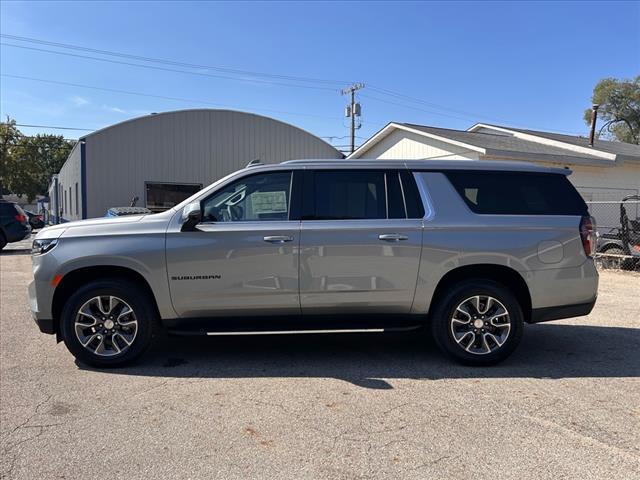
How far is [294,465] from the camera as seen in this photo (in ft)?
10.4

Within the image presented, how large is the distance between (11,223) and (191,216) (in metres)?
16.1

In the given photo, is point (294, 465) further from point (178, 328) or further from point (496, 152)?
point (496, 152)

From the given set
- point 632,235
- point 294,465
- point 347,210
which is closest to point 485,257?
point 347,210

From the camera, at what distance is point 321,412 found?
3932 mm

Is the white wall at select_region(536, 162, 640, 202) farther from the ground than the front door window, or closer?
farther from the ground

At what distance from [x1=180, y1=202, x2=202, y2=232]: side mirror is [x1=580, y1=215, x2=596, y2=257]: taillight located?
12.0 ft

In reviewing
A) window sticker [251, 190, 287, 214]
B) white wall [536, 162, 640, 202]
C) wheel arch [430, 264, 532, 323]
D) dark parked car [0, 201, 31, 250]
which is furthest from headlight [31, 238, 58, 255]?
white wall [536, 162, 640, 202]

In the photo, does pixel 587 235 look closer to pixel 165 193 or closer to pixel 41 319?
pixel 41 319

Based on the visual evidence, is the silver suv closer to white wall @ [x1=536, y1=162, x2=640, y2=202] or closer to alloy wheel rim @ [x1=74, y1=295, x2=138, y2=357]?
alloy wheel rim @ [x1=74, y1=295, x2=138, y2=357]

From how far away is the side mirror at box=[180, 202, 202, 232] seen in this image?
4.70 metres

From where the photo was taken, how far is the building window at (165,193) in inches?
814

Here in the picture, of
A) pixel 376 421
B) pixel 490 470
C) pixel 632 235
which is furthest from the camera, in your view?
pixel 632 235

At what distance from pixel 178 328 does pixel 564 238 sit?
379 cm

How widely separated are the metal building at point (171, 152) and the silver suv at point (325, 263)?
1604 centimetres
